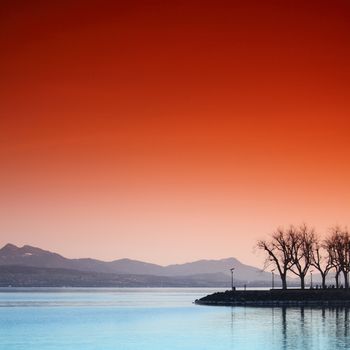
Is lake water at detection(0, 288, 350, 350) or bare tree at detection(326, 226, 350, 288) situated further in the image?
bare tree at detection(326, 226, 350, 288)

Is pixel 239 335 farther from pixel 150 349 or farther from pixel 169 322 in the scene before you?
pixel 169 322

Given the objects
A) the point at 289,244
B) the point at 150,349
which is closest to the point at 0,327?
the point at 150,349

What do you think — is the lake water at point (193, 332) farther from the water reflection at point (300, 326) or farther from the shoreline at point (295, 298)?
the shoreline at point (295, 298)

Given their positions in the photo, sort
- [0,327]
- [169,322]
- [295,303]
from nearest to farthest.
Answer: [0,327] < [169,322] < [295,303]

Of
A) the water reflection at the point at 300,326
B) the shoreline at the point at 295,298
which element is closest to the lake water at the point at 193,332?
the water reflection at the point at 300,326

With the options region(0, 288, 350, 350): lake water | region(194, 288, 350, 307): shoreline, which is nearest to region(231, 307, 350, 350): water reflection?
region(0, 288, 350, 350): lake water

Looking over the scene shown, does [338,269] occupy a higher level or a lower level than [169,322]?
higher

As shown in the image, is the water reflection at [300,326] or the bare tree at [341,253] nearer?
the water reflection at [300,326]

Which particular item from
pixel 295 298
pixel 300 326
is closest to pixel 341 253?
pixel 295 298

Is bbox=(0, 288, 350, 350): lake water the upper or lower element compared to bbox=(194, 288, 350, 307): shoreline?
lower

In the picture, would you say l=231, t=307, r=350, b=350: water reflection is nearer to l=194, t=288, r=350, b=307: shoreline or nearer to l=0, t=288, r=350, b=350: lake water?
l=0, t=288, r=350, b=350: lake water

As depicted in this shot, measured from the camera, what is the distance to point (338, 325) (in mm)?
102125

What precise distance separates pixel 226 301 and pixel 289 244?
61.0ft

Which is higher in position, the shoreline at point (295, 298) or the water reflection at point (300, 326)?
the shoreline at point (295, 298)
